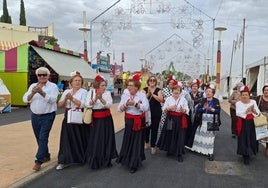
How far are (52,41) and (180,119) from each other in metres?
36.8

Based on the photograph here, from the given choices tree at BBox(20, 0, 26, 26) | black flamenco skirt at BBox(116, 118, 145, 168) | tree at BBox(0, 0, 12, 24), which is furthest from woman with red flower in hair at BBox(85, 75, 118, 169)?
tree at BBox(20, 0, 26, 26)

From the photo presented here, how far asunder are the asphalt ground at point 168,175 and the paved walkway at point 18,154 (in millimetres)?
223

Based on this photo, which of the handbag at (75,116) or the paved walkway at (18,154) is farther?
the handbag at (75,116)

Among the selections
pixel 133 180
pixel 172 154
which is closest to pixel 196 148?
pixel 172 154

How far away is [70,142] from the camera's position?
250 inches

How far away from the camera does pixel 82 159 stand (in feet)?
21.5

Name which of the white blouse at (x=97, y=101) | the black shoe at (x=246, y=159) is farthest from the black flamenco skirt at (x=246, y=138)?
the white blouse at (x=97, y=101)

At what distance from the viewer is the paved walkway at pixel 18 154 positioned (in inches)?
226

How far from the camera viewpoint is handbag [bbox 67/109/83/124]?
618cm

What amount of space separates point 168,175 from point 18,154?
3305 millimetres

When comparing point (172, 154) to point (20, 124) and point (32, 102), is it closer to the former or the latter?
point (32, 102)

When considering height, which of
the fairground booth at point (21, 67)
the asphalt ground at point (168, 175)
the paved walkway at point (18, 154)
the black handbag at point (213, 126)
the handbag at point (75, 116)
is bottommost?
the asphalt ground at point (168, 175)

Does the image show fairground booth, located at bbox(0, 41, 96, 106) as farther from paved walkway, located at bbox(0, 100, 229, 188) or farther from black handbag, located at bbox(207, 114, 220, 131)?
black handbag, located at bbox(207, 114, 220, 131)

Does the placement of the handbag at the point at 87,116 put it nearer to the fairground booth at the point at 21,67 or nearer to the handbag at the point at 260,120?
the handbag at the point at 260,120
